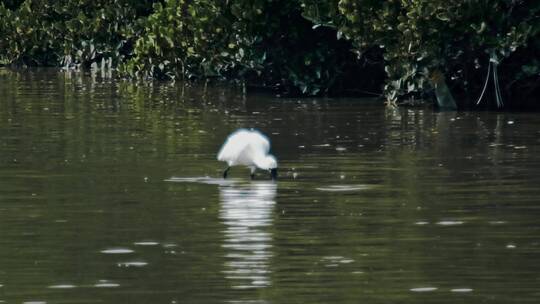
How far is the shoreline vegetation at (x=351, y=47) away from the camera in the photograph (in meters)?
28.0

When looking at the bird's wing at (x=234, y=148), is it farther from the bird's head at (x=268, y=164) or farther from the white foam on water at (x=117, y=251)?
the white foam on water at (x=117, y=251)

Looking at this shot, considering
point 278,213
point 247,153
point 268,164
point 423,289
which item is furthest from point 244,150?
point 423,289

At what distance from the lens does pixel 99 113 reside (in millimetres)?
27953

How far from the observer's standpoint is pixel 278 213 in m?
14.6

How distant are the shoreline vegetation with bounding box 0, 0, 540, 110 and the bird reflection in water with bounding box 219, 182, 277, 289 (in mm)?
11537

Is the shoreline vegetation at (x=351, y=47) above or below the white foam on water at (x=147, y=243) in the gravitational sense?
above

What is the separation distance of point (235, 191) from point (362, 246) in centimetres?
386

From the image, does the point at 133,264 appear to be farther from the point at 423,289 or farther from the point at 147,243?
the point at 423,289

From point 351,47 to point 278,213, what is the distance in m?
18.9

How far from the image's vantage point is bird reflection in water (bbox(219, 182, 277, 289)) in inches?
448

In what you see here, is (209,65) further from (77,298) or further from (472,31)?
(77,298)

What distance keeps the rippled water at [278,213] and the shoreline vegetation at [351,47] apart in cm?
241

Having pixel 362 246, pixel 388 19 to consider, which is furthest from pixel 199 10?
pixel 362 246

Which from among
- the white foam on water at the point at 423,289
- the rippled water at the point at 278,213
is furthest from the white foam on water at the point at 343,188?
the white foam on water at the point at 423,289
